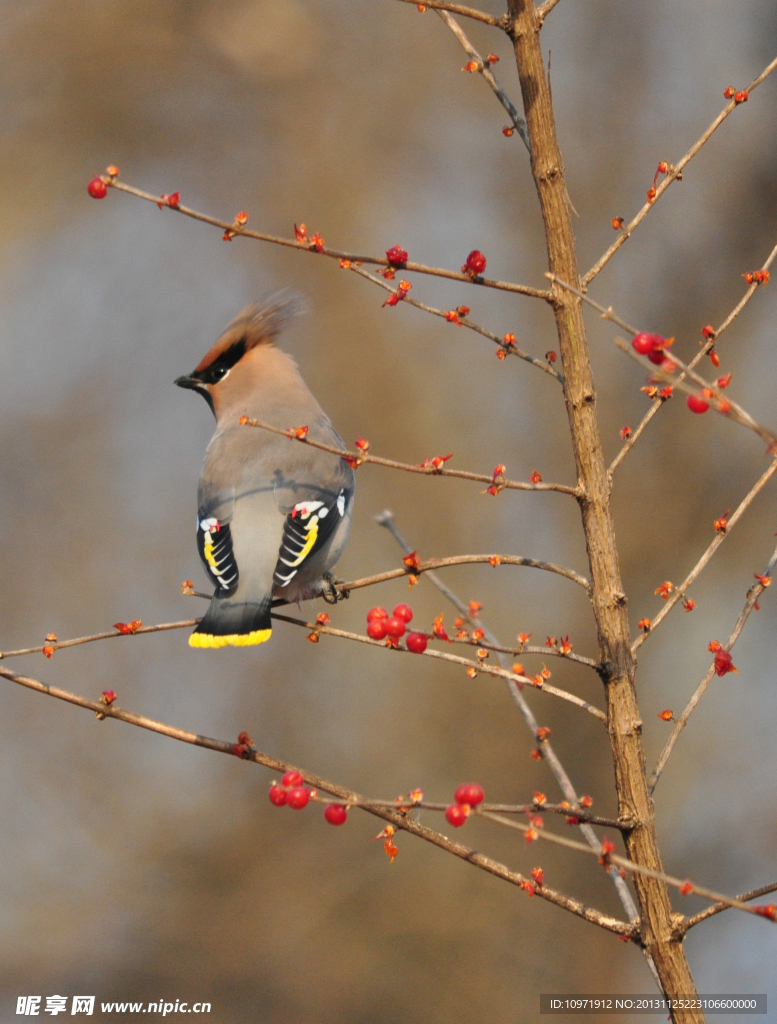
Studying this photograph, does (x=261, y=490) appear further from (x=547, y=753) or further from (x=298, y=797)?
(x=298, y=797)

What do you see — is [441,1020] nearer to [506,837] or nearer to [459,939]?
[459,939]

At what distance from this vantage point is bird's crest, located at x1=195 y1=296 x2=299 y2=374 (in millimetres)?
3832

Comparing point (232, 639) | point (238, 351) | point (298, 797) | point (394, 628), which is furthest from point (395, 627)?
point (238, 351)

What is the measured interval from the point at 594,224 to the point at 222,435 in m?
4.73

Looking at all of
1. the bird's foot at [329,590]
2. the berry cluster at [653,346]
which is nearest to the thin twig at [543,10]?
the berry cluster at [653,346]

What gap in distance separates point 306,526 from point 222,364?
85cm

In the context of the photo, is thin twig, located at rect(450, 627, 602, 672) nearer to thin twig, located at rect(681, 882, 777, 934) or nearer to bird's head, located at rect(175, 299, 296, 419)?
thin twig, located at rect(681, 882, 777, 934)

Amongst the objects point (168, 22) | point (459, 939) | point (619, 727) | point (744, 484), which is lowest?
point (619, 727)

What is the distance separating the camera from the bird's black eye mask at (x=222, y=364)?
384 cm

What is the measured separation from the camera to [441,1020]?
261 inches

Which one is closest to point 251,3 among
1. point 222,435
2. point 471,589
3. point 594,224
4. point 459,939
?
point 594,224

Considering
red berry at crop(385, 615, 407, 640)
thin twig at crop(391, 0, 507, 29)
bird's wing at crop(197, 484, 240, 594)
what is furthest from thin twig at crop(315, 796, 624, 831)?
bird's wing at crop(197, 484, 240, 594)

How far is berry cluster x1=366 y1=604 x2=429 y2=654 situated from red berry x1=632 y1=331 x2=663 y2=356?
0.54 metres

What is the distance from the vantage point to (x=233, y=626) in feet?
9.46
